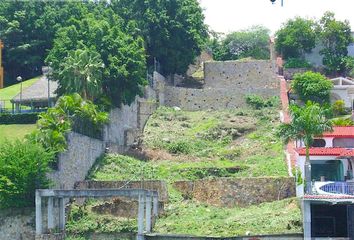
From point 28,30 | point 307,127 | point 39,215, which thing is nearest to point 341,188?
point 307,127

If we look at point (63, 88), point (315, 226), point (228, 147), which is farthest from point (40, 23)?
point (315, 226)

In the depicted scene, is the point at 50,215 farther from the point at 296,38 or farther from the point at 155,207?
the point at 296,38

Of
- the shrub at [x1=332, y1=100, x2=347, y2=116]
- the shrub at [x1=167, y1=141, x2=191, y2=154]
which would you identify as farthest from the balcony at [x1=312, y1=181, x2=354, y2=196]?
the shrub at [x1=332, y1=100, x2=347, y2=116]

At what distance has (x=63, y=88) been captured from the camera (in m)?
56.1

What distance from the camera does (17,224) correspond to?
46.8 metres

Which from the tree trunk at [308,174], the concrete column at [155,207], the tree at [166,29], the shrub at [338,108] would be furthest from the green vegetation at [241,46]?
the concrete column at [155,207]

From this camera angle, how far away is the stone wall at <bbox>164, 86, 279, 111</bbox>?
67.1 m

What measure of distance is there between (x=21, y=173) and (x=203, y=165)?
11.7m

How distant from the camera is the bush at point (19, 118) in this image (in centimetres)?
5703

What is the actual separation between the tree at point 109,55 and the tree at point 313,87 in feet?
45.4

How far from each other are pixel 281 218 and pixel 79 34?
2078 cm

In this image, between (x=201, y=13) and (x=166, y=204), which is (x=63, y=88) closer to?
(x=166, y=204)

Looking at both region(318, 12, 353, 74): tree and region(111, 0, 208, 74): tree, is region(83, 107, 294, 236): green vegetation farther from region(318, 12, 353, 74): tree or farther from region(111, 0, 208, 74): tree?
region(318, 12, 353, 74): tree

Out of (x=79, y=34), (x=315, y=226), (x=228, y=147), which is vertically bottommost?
(x=315, y=226)
